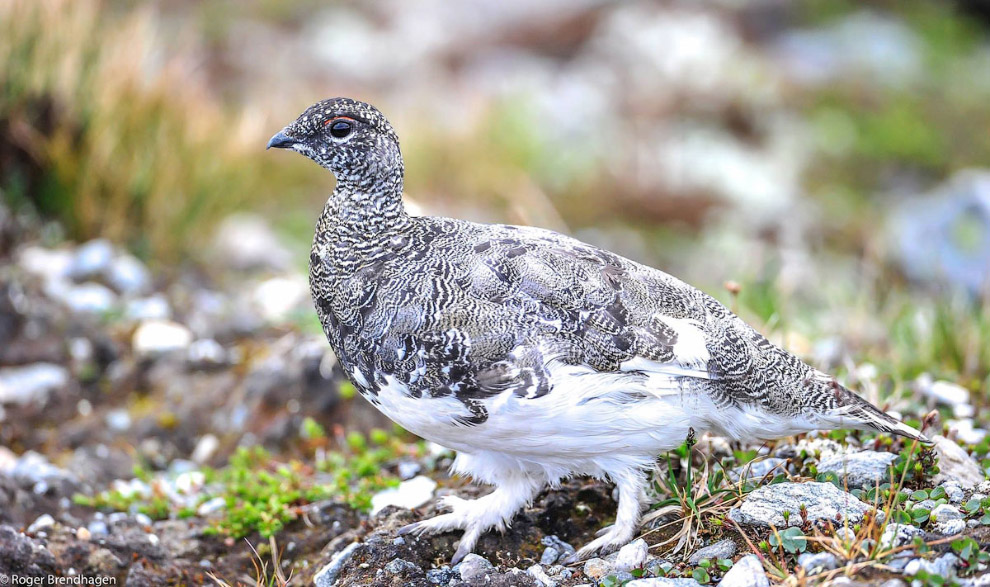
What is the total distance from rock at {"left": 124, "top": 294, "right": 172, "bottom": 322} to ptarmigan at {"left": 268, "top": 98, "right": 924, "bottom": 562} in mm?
2776

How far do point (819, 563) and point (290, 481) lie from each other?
2339mm

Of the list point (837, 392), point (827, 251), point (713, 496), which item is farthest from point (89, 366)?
point (827, 251)

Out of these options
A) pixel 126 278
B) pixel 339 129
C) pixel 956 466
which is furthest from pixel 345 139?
pixel 126 278

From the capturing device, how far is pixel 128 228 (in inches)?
268

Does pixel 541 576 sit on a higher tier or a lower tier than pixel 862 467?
lower

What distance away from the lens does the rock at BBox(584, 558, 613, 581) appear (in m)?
3.35

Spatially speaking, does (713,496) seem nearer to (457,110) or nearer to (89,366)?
(89,366)

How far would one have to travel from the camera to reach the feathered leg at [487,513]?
3.64 m

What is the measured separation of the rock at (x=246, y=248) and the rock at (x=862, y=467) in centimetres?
476

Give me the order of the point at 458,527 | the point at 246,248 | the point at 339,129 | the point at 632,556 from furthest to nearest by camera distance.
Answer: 1. the point at 246,248
2. the point at 458,527
3. the point at 339,129
4. the point at 632,556

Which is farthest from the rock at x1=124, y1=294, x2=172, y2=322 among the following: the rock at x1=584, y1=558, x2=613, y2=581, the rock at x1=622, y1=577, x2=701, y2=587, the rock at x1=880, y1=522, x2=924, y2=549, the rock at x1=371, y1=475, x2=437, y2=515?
the rock at x1=880, y1=522, x2=924, y2=549

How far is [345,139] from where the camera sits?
3.59 metres

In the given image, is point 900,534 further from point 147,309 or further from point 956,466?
point 147,309

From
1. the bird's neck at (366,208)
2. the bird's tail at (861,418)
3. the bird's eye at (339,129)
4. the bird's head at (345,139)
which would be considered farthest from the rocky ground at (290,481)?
the bird's eye at (339,129)
